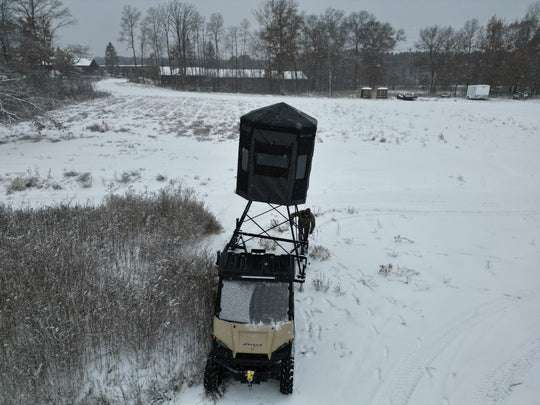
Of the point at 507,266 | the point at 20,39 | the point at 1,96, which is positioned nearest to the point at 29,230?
the point at 507,266

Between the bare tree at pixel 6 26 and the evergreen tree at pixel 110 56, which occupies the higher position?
the evergreen tree at pixel 110 56

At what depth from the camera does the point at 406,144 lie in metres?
15.7

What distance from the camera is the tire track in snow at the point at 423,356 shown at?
3.74 m

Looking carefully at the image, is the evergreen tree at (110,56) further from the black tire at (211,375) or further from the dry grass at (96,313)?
the black tire at (211,375)

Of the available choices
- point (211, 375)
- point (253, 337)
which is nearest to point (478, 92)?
point (253, 337)

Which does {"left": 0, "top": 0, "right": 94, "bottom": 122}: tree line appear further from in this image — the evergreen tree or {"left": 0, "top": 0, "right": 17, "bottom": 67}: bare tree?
the evergreen tree

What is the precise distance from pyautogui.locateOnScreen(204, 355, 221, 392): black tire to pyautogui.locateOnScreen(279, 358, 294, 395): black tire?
773mm

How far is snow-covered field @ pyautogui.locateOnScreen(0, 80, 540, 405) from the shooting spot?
3994mm

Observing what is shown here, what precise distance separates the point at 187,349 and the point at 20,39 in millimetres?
19023

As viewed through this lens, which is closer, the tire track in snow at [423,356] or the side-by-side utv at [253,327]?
the side-by-side utv at [253,327]

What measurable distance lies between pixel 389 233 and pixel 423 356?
3661mm

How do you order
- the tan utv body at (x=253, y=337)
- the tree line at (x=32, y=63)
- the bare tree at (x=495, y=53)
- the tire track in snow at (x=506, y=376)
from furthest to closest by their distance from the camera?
the bare tree at (x=495, y=53), the tree line at (x=32, y=63), the tire track in snow at (x=506, y=376), the tan utv body at (x=253, y=337)

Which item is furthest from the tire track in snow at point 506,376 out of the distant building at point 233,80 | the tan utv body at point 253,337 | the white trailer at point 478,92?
the distant building at point 233,80

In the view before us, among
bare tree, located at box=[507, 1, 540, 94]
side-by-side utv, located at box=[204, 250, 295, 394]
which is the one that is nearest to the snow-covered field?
side-by-side utv, located at box=[204, 250, 295, 394]
